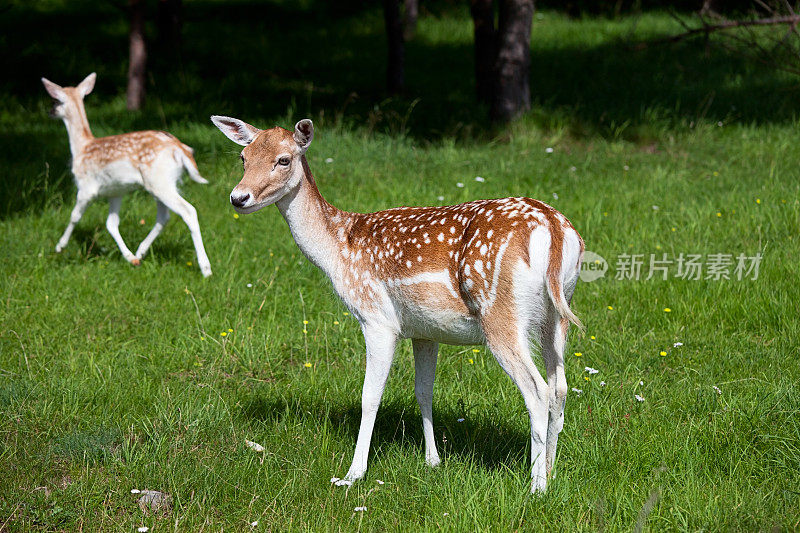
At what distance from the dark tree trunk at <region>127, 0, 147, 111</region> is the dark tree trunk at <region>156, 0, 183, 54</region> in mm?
3372

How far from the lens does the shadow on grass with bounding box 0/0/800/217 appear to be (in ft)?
35.2

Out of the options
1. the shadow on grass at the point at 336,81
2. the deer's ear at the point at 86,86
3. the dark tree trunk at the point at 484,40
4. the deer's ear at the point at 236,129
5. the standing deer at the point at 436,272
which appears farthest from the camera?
the dark tree trunk at the point at 484,40

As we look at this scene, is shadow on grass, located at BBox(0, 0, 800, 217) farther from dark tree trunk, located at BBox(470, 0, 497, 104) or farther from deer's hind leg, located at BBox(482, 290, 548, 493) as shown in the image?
deer's hind leg, located at BBox(482, 290, 548, 493)

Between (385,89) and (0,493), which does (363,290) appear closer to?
(0,493)

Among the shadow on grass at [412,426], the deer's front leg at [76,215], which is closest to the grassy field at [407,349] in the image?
the shadow on grass at [412,426]

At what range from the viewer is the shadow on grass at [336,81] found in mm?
10734

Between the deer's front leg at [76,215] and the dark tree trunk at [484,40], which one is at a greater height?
the deer's front leg at [76,215]

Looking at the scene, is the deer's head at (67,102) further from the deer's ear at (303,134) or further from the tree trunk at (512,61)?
the tree trunk at (512,61)

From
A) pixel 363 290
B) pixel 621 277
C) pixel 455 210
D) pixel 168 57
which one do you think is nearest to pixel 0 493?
pixel 363 290

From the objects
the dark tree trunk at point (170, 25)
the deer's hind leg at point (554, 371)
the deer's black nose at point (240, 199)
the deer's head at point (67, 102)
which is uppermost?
the deer's black nose at point (240, 199)

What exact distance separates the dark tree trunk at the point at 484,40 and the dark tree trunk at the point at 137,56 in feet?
15.3

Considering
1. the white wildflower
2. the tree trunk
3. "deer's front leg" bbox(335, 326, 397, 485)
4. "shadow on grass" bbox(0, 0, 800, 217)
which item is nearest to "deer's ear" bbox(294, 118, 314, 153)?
"deer's front leg" bbox(335, 326, 397, 485)

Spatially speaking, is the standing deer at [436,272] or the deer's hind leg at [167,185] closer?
the standing deer at [436,272]

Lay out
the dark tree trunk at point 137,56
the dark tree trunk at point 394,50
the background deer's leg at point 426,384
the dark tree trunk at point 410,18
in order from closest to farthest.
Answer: the background deer's leg at point 426,384
the dark tree trunk at point 137,56
the dark tree trunk at point 394,50
the dark tree trunk at point 410,18
